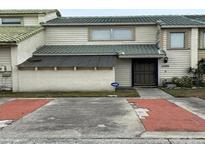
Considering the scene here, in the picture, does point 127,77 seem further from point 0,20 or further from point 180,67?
point 0,20

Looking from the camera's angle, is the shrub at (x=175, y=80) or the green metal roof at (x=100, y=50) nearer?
the shrub at (x=175, y=80)

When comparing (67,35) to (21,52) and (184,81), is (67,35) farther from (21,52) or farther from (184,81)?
(184,81)

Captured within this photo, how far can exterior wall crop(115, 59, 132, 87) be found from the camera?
84.4 ft

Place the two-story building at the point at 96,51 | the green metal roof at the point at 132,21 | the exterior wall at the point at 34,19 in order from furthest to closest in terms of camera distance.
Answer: the exterior wall at the point at 34,19 → the green metal roof at the point at 132,21 → the two-story building at the point at 96,51

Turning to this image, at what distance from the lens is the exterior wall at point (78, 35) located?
26855 mm

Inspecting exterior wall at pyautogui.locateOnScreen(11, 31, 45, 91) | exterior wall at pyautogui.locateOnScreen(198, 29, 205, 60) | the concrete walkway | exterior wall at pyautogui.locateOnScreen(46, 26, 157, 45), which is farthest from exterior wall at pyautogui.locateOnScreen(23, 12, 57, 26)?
exterior wall at pyautogui.locateOnScreen(198, 29, 205, 60)

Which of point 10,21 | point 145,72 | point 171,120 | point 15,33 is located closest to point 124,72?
point 145,72

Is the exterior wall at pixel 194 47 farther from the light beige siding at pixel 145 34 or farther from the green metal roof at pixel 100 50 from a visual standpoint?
the light beige siding at pixel 145 34

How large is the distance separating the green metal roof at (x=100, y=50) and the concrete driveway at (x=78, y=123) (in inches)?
415

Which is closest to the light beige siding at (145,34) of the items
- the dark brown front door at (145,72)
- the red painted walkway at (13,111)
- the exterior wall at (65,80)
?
the dark brown front door at (145,72)

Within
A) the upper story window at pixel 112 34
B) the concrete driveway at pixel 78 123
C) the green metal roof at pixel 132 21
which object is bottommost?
the concrete driveway at pixel 78 123

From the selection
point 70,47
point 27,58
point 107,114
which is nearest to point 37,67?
point 27,58

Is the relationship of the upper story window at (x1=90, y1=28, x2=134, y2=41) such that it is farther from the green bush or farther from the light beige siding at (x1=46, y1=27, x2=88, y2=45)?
the green bush

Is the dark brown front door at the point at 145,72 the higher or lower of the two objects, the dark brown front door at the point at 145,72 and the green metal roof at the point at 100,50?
the lower
